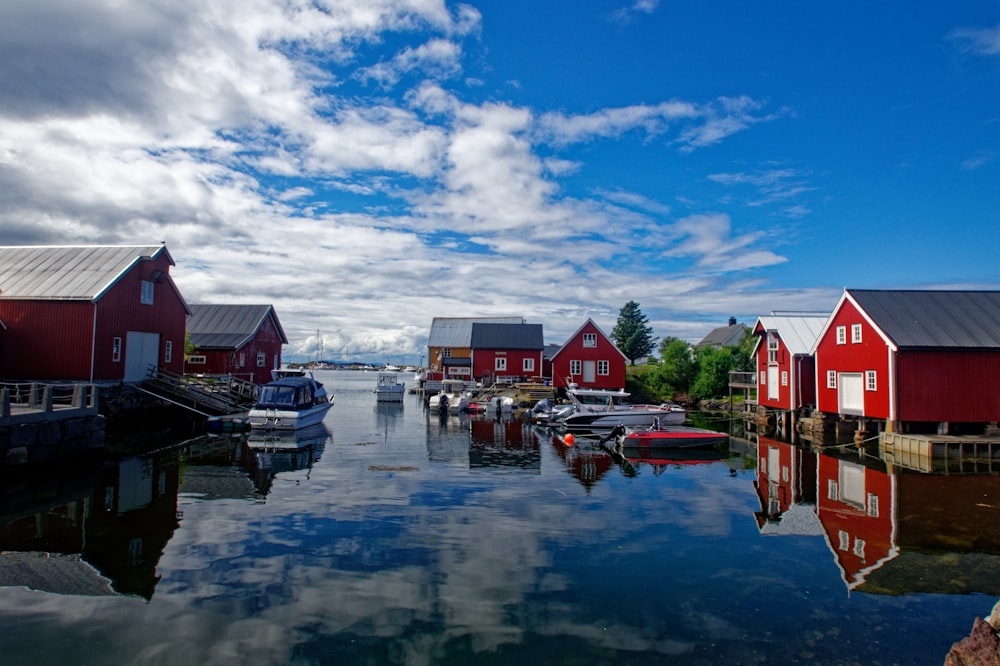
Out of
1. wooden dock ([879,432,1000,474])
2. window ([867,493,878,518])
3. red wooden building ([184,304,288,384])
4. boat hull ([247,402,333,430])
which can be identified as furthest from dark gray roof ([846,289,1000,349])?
red wooden building ([184,304,288,384])

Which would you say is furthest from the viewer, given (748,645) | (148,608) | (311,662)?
(148,608)

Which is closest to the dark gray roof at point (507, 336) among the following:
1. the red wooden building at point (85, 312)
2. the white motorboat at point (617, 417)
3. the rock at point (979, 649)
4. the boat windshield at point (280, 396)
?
the white motorboat at point (617, 417)

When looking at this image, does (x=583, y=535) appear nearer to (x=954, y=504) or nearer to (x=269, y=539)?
(x=269, y=539)

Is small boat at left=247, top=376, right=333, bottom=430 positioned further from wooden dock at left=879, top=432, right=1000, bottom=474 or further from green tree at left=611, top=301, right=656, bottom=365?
green tree at left=611, top=301, right=656, bottom=365

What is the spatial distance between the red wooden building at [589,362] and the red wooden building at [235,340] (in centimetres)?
2548

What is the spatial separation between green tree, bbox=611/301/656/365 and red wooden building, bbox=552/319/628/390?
125ft

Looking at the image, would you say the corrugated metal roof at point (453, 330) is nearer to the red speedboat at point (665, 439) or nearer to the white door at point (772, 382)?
the white door at point (772, 382)

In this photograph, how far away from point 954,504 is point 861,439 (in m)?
14.0

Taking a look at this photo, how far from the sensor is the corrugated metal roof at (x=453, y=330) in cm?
7656

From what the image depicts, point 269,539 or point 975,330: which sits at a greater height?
point 975,330

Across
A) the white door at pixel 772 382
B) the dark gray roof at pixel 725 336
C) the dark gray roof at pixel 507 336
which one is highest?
A: the dark gray roof at pixel 725 336

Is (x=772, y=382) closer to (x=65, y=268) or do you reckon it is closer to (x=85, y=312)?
(x=85, y=312)

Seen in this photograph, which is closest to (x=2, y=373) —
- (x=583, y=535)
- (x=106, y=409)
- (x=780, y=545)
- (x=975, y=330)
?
(x=106, y=409)

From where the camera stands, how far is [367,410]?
49344mm
